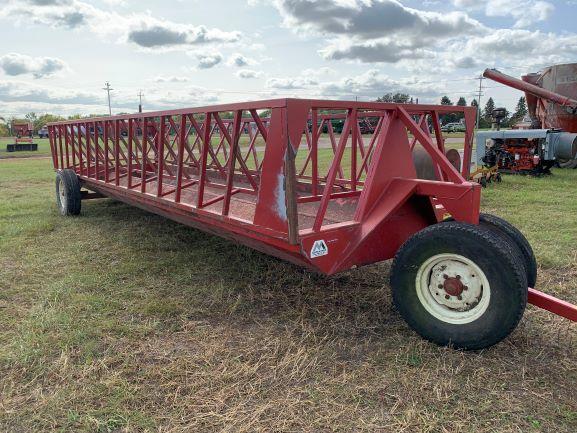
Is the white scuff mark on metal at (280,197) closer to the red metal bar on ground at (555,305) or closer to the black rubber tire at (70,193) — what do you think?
the red metal bar on ground at (555,305)

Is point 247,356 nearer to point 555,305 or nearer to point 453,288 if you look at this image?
point 453,288

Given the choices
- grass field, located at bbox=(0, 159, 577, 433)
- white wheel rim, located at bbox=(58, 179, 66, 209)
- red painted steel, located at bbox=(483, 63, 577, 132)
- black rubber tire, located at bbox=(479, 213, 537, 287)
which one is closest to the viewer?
grass field, located at bbox=(0, 159, 577, 433)

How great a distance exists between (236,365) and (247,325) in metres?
0.53

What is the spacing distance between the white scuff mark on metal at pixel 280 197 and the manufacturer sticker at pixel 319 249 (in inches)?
9.5

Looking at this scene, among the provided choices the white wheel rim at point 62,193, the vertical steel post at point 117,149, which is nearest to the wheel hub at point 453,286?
the vertical steel post at point 117,149

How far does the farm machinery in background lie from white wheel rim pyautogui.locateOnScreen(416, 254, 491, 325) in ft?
21.3

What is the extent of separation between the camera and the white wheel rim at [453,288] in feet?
8.26

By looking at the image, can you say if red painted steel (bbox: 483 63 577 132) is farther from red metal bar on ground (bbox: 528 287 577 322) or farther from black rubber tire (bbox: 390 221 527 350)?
black rubber tire (bbox: 390 221 527 350)

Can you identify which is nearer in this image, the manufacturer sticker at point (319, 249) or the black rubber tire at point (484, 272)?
the black rubber tire at point (484, 272)

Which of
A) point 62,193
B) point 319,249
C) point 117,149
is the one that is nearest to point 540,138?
point 117,149

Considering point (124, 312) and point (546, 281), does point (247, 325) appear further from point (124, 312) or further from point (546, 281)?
point (546, 281)

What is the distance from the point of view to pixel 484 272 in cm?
244

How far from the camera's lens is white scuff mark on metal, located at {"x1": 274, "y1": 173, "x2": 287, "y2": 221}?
270 centimetres

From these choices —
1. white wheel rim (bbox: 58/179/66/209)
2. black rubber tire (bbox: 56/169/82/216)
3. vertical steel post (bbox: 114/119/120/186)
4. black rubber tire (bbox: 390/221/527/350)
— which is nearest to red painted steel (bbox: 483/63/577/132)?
vertical steel post (bbox: 114/119/120/186)
